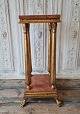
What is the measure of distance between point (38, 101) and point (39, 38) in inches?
27.1

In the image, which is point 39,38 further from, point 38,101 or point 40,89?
point 38,101

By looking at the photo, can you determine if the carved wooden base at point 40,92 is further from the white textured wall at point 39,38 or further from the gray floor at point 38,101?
the white textured wall at point 39,38

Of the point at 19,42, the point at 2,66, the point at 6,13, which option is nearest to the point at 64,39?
the point at 19,42

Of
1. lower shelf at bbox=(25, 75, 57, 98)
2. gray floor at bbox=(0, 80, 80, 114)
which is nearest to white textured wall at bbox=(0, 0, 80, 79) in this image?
gray floor at bbox=(0, 80, 80, 114)

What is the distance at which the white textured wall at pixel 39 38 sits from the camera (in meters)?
1.65

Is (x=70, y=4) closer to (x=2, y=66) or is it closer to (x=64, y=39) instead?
(x=64, y=39)

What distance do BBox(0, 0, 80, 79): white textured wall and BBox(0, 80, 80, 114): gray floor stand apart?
0.16 m

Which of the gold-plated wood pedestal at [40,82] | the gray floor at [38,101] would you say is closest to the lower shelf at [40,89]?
the gold-plated wood pedestal at [40,82]

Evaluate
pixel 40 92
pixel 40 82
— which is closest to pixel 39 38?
pixel 40 82

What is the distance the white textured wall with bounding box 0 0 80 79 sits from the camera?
165cm

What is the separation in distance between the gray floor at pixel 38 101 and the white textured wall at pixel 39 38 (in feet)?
0.52

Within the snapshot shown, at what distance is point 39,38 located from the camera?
1.78 metres

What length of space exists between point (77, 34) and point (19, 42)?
26.2 inches

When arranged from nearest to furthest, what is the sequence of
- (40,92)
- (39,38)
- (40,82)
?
(40,92)
(40,82)
(39,38)
